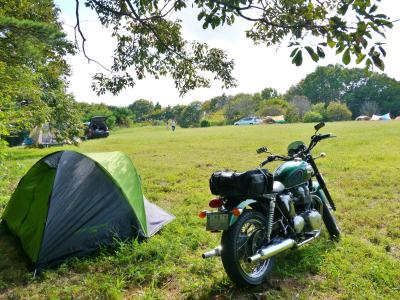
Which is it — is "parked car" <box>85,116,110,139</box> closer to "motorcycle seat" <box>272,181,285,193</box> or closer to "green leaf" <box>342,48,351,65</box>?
"motorcycle seat" <box>272,181,285,193</box>

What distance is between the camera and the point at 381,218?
556 cm

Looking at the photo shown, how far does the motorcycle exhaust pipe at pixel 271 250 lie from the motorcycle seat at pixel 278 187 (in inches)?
21.0

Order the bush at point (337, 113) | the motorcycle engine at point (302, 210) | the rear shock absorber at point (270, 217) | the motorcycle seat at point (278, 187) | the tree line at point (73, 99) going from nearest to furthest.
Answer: the tree line at point (73, 99) < the rear shock absorber at point (270, 217) < the motorcycle seat at point (278, 187) < the motorcycle engine at point (302, 210) < the bush at point (337, 113)

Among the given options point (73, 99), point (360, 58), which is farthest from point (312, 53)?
point (73, 99)

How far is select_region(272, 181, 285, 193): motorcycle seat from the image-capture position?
381 centimetres

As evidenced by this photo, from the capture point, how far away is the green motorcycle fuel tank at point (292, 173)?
4059 mm

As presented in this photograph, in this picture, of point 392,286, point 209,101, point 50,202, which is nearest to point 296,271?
point 392,286

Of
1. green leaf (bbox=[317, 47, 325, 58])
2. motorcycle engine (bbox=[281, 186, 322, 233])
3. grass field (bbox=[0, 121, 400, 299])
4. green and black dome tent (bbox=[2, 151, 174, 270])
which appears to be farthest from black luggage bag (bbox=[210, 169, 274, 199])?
green and black dome tent (bbox=[2, 151, 174, 270])

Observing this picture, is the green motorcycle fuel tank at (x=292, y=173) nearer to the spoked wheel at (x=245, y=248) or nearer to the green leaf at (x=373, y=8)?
the spoked wheel at (x=245, y=248)

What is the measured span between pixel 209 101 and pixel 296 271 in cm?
8472

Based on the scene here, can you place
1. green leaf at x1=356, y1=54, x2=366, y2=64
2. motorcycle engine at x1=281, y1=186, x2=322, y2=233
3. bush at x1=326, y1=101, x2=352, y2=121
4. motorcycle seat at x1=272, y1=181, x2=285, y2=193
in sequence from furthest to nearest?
bush at x1=326, y1=101, x2=352, y2=121 → motorcycle engine at x1=281, y1=186, x2=322, y2=233 → motorcycle seat at x1=272, y1=181, x2=285, y2=193 → green leaf at x1=356, y1=54, x2=366, y2=64

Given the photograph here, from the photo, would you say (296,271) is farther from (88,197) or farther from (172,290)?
(88,197)

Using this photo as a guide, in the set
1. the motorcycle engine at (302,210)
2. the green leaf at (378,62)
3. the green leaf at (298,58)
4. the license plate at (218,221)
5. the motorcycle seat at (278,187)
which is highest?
the green leaf at (298,58)

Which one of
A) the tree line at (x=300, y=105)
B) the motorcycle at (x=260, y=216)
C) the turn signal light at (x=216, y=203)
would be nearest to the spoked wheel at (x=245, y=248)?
the motorcycle at (x=260, y=216)
